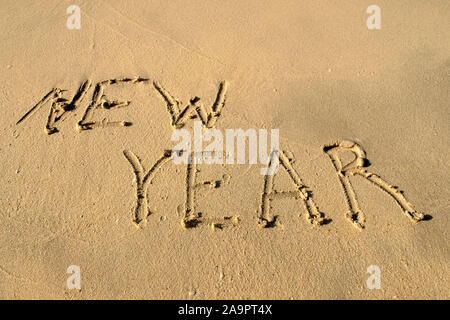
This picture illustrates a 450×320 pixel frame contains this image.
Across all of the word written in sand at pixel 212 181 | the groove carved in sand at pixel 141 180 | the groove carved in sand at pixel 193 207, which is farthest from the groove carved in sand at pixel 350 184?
the groove carved in sand at pixel 141 180

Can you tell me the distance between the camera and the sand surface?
2459 mm

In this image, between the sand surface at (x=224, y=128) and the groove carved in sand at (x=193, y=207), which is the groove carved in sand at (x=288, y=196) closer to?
the sand surface at (x=224, y=128)

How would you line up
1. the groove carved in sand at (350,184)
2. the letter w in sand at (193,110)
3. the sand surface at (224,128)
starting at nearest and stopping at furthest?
the sand surface at (224,128), the groove carved in sand at (350,184), the letter w in sand at (193,110)

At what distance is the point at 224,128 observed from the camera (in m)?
3.03

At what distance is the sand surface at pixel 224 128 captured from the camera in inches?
96.8

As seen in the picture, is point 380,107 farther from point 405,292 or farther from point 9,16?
point 9,16

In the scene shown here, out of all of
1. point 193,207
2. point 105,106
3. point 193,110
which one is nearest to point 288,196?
point 193,207

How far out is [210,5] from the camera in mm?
3910

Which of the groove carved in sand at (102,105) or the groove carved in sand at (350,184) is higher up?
the groove carved in sand at (102,105)

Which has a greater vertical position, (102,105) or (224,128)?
(102,105)

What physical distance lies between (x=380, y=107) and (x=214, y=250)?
74.9 inches

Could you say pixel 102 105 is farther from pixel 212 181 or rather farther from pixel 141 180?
pixel 212 181

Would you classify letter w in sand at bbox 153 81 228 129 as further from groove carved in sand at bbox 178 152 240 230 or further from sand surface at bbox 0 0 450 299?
groove carved in sand at bbox 178 152 240 230
